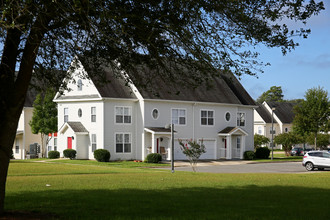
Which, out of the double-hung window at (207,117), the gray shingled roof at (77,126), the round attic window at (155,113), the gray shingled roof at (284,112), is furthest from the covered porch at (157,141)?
the gray shingled roof at (284,112)

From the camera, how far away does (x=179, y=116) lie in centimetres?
4719

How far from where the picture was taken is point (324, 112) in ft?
187

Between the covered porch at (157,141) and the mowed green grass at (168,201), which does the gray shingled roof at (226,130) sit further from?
the mowed green grass at (168,201)

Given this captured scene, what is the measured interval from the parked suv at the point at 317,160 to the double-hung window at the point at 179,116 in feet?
49.0

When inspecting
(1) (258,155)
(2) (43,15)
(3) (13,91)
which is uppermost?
(2) (43,15)

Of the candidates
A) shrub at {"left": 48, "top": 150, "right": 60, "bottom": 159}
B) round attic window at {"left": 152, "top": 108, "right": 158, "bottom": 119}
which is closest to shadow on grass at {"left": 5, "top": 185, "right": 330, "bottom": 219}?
round attic window at {"left": 152, "top": 108, "right": 158, "bottom": 119}

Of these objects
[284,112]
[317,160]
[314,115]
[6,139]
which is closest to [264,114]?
[284,112]

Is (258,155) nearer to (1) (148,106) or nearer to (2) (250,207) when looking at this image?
(1) (148,106)

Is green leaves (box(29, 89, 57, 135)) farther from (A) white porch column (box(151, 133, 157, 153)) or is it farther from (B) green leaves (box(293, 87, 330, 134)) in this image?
(B) green leaves (box(293, 87, 330, 134))

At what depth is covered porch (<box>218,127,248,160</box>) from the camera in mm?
49500

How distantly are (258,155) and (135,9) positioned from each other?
42.9 metres

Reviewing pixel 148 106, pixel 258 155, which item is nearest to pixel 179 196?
pixel 148 106

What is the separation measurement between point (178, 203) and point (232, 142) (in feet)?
126

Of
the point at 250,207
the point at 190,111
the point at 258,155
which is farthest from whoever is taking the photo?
the point at 258,155
